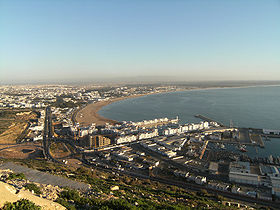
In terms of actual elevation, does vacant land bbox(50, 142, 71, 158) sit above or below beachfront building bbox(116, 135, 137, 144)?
below

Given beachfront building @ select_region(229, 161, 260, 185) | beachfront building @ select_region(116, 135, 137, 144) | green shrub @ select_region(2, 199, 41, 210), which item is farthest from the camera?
beachfront building @ select_region(116, 135, 137, 144)

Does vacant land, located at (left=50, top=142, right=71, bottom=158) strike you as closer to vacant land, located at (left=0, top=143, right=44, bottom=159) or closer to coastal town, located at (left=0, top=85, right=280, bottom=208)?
coastal town, located at (left=0, top=85, right=280, bottom=208)

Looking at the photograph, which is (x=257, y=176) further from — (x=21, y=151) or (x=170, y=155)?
(x=21, y=151)

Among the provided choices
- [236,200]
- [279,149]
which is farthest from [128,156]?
[279,149]

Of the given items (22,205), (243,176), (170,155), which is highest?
(22,205)

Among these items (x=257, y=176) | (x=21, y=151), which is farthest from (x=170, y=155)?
(x=21, y=151)

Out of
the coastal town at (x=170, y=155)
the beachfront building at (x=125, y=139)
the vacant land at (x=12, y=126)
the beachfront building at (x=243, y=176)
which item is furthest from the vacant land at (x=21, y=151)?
the beachfront building at (x=243, y=176)

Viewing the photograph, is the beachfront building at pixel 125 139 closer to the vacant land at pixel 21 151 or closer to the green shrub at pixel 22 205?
the vacant land at pixel 21 151

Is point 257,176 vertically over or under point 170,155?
over

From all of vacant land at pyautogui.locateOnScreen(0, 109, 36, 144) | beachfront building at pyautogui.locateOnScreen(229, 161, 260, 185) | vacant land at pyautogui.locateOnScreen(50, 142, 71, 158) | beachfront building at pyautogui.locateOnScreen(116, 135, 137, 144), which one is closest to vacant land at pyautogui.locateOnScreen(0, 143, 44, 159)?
vacant land at pyautogui.locateOnScreen(50, 142, 71, 158)

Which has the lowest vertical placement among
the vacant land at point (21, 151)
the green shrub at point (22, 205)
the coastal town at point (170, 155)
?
the vacant land at point (21, 151)

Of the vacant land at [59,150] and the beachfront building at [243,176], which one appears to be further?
the vacant land at [59,150]
